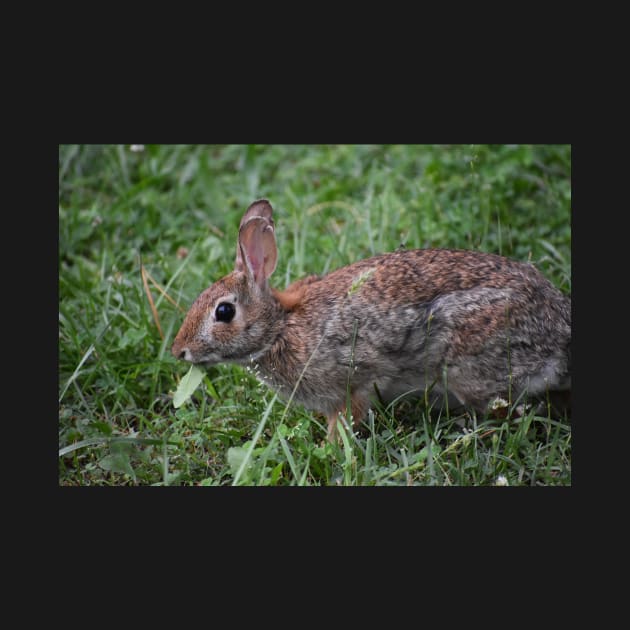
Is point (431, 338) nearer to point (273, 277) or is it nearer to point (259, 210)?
point (259, 210)

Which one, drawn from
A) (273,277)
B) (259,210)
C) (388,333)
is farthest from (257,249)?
(273,277)

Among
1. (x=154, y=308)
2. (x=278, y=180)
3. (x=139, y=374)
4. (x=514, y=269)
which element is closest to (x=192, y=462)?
(x=139, y=374)

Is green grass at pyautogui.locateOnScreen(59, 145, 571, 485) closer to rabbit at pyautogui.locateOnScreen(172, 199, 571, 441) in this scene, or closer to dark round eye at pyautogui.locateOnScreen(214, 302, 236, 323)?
rabbit at pyautogui.locateOnScreen(172, 199, 571, 441)

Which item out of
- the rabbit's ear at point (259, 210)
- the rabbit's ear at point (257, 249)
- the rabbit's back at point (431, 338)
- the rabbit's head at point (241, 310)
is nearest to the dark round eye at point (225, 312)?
the rabbit's head at point (241, 310)

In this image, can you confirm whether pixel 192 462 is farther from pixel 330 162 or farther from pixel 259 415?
pixel 330 162

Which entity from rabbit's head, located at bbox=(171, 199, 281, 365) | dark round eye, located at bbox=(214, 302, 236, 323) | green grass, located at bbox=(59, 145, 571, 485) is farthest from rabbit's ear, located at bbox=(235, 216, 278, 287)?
green grass, located at bbox=(59, 145, 571, 485)

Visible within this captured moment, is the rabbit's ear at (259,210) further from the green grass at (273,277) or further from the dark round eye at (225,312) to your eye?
the green grass at (273,277)
